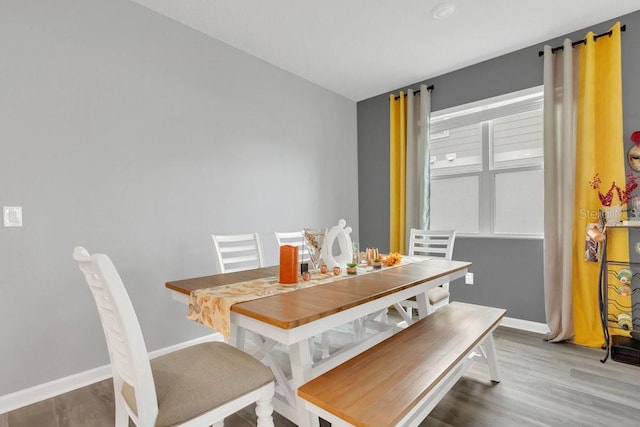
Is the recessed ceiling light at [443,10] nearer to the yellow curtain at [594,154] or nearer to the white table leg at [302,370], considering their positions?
the yellow curtain at [594,154]

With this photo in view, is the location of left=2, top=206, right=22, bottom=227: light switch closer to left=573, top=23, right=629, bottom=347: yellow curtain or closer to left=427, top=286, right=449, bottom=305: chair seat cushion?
left=427, top=286, right=449, bottom=305: chair seat cushion

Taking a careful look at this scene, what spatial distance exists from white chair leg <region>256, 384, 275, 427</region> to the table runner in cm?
26

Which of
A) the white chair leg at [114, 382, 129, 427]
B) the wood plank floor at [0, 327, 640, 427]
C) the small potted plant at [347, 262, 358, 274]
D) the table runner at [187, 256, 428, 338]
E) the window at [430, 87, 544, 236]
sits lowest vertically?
the wood plank floor at [0, 327, 640, 427]

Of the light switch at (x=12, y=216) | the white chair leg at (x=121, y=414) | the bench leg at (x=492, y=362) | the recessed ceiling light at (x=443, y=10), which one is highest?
the recessed ceiling light at (x=443, y=10)

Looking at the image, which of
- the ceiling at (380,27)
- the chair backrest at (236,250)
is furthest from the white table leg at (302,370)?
the ceiling at (380,27)

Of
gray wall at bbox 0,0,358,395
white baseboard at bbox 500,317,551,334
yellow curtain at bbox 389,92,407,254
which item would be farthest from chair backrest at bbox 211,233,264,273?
white baseboard at bbox 500,317,551,334

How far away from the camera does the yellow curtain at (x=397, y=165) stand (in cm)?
381

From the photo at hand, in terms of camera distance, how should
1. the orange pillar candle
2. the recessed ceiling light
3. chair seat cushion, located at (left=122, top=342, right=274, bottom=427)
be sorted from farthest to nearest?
the recessed ceiling light → the orange pillar candle → chair seat cushion, located at (left=122, top=342, right=274, bottom=427)

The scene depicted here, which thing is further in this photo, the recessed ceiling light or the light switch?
the recessed ceiling light

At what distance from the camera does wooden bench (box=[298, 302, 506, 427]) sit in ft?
3.25

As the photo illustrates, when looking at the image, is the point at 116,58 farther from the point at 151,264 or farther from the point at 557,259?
the point at 557,259

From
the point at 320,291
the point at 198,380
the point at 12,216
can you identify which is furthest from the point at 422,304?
the point at 12,216

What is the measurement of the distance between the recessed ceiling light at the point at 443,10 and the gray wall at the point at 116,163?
1633 mm

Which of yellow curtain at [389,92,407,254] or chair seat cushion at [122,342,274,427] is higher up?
yellow curtain at [389,92,407,254]
